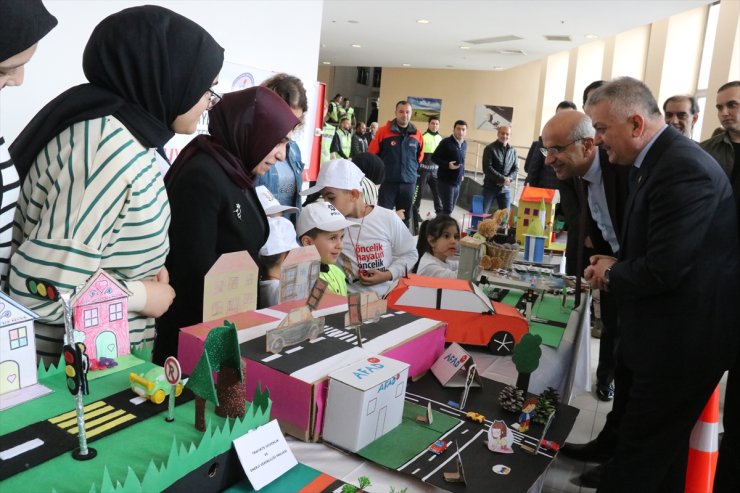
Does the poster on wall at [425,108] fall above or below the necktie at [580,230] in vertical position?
above

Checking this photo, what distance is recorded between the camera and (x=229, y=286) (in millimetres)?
1192

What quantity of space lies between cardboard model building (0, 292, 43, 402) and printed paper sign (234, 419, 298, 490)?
337 millimetres

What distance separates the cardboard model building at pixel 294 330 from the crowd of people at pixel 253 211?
8.9 inches

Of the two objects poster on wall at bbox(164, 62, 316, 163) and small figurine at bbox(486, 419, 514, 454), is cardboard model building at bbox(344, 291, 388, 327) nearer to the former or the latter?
small figurine at bbox(486, 419, 514, 454)

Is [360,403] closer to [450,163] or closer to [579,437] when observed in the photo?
[579,437]

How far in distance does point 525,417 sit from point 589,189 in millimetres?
1496

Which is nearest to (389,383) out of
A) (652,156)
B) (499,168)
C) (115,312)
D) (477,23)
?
(115,312)

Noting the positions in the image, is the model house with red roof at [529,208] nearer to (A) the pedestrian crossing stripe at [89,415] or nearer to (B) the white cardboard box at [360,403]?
(B) the white cardboard box at [360,403]

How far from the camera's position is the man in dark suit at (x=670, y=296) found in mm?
1416

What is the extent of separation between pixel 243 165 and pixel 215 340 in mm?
771

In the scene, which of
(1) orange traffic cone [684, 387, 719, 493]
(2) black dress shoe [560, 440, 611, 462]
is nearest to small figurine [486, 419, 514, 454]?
(1) orange traffic cone [684, 387, 719, 493]

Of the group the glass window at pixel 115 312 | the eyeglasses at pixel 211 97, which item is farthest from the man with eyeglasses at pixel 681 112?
the glass window at pixel 115 312

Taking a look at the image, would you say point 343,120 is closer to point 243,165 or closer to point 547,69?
point 243,165

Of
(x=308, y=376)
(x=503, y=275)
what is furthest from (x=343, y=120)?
(x=308, y=376)
